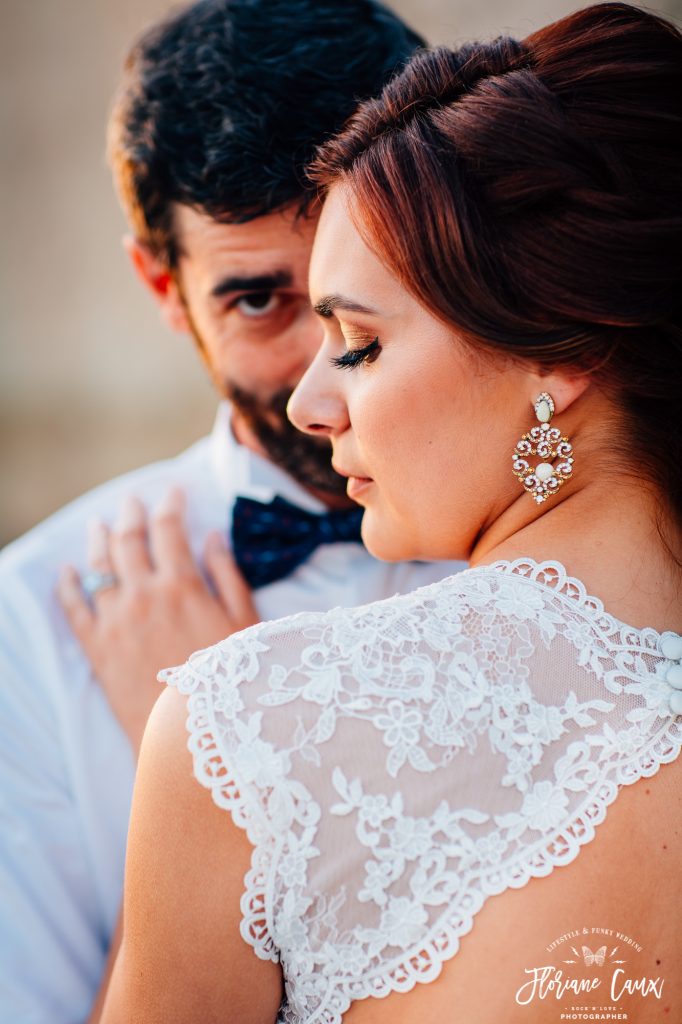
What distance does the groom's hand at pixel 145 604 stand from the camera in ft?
7.18

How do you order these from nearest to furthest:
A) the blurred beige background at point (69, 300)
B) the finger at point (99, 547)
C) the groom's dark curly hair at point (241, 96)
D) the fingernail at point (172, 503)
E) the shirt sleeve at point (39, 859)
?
the shirt sleeve at point (39, 859)
the groom's dark curly hair at point (241, 96)
the finger at point (99, 547)
the fingernail at point (172, 503)
the blurred beige background at point (69, 300)

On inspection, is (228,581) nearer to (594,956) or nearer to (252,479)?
(252,479)

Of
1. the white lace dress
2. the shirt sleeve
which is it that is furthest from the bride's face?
the shirt sleeve

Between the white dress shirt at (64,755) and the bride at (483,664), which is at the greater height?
the bride at (483,664)

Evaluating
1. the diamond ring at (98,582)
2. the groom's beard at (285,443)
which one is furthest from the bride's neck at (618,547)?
the diamond ring at (98,582)

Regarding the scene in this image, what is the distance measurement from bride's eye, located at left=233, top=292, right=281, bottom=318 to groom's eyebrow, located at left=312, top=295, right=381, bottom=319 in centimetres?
92

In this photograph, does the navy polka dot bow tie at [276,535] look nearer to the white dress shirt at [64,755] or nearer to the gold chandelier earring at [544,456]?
the white dress shirt at [64,755]

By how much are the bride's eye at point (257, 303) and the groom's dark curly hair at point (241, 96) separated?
0.19m

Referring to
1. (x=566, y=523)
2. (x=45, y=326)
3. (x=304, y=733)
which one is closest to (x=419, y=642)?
(x=304, y=733)

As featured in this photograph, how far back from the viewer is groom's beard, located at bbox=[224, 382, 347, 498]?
251 centimetres

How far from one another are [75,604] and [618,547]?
59.0 inches

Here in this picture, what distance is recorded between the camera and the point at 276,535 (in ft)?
8.23

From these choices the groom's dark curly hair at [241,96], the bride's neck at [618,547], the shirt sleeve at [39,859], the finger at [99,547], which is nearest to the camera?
the bride's neck at [618,547]

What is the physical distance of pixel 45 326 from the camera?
866 cm
